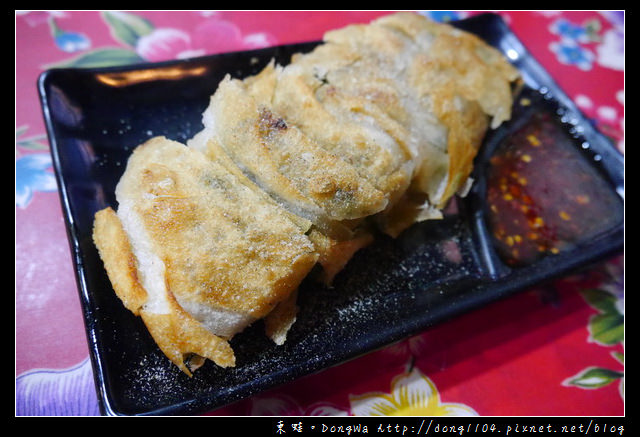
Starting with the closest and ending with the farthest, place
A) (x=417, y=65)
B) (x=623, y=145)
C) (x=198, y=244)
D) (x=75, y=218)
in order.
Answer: (x=198, y=244) → (x=75, y=218) → (x=417, y=65) → (x=623, y=145)

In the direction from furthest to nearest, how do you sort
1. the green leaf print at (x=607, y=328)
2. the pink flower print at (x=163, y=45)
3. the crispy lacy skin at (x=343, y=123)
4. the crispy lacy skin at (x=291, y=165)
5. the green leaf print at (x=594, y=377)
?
the pink flower print at (x=163, y=45)
the green leaf print at (x=607, y=328)
the green leaf print at (x=594, y=377)
the crispy lacy skin at (x=343, y=123)
the crispy lacy skin at (x=291, y=165)

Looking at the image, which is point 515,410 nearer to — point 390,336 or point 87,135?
point 390,336

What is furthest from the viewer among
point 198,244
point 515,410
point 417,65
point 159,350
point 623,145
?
point 623,145

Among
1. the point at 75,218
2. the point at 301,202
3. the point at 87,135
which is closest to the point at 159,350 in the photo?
the point at 75,218

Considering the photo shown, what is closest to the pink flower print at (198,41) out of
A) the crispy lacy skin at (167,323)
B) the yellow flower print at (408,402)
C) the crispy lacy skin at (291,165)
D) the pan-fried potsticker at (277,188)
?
the pan-fried potsticker at (277,188)

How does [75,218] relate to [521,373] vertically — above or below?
below

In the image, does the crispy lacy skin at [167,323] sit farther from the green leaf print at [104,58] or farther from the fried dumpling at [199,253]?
the green leaf print at [104,58]

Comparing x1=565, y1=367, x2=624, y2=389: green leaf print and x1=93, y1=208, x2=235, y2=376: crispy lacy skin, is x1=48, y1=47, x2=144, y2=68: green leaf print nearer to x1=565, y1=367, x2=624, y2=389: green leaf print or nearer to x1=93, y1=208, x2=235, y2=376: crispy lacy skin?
x1=93, y1=208, x2=235, y2=376: crispy lacy skin
